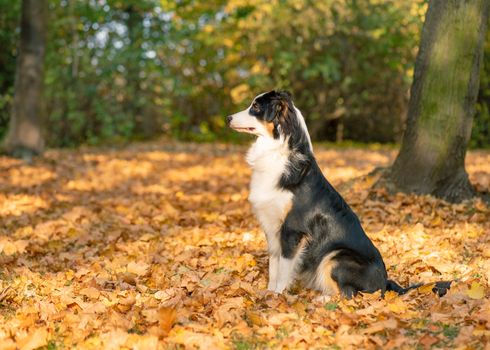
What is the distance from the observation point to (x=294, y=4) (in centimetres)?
1761

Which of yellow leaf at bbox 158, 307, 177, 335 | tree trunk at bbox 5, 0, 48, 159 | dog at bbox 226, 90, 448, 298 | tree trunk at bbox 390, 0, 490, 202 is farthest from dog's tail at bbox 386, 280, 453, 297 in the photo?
tree trunk at bbox 5, 0, 48, 159

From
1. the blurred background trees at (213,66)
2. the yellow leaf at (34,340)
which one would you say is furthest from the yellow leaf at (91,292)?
the blurred background trees at (213,66)

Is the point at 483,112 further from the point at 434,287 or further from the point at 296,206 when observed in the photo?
the point at 296,206

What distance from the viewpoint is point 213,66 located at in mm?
19188

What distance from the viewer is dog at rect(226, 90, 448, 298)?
492 centimetres

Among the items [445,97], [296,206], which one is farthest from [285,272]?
[445,97]

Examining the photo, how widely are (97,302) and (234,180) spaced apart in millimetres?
7143

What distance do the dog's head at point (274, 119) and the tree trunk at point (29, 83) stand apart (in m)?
9.36

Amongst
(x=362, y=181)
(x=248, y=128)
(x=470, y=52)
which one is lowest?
(x=362, y=181)

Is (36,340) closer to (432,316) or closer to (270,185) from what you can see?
(270,185)

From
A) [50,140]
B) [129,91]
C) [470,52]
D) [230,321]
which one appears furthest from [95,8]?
[230,321]

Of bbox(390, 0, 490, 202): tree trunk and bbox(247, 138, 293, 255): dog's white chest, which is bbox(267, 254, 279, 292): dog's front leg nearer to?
bbox(247, 138, 293, 255): dog's white chest

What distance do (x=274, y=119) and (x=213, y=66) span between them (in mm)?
14536

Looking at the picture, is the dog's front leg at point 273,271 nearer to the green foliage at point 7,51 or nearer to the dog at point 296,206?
the dog at point 296,206
